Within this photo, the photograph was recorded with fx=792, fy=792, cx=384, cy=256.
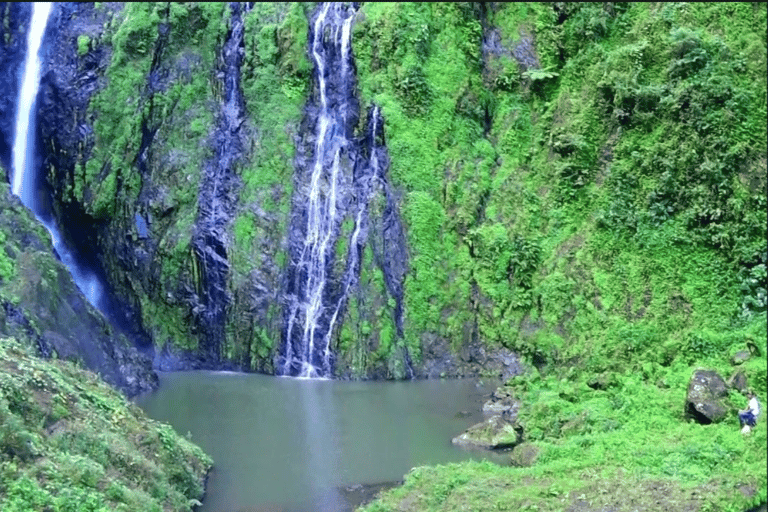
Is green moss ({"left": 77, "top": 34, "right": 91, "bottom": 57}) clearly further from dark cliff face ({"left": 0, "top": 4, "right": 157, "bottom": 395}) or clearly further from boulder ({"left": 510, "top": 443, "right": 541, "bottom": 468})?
boulder ({"left": 510, "top": 443, "right": 541, "bottom": 468})

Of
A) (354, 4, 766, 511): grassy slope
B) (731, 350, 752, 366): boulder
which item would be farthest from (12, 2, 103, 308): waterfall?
(731, 350, 752, 366): boulder

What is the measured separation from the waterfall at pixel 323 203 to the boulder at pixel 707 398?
33.3ft

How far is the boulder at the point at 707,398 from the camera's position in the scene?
46.8 feet

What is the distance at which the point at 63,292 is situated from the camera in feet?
61.0

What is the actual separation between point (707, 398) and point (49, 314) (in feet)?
44.7

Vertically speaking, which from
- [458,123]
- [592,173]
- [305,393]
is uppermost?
[458,123]

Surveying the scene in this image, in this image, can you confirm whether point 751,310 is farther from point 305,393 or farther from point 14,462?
point 14,462

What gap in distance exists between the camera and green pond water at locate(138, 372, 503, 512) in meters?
14.0

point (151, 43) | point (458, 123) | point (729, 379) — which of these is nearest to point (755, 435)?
point (729, 379)

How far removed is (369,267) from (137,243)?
23.7ft

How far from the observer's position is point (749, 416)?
45.0 feet

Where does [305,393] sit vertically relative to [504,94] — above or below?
below

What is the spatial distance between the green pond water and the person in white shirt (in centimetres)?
454

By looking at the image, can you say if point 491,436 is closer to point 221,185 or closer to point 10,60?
point 221,185
